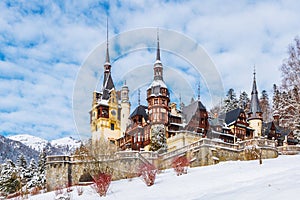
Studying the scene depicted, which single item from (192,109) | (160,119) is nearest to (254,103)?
(192,109)

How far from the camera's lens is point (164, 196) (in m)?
13.7

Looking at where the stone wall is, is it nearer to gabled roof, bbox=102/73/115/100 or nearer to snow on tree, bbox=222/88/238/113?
gabled roof, bbox=102/73/115/100

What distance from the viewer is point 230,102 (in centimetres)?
6719

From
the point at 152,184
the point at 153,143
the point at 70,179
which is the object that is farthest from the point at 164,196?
the point at 153,143

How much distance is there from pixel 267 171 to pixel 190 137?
22.1 m

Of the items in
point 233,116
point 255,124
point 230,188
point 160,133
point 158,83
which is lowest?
point 230,188

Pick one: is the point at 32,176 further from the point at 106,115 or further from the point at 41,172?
the point at 106,115

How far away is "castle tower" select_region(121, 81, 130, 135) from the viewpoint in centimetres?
5109

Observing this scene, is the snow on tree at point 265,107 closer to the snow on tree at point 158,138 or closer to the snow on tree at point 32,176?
the snow on tree at point 158,138

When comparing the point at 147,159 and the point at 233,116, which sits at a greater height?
the point at 233,116

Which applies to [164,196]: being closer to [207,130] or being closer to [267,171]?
[267,171]

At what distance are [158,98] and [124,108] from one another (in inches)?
429

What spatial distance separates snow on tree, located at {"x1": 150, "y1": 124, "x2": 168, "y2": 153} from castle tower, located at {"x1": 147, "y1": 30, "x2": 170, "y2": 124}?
0.92 meters

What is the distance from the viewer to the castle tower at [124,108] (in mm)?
51094
